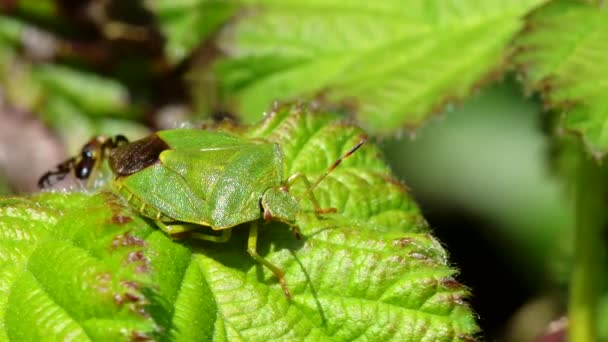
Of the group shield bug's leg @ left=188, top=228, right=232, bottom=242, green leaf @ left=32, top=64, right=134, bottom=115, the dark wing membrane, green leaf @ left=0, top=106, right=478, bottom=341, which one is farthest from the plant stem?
green leaf @ left=32, top=64, right=134, bottom=115

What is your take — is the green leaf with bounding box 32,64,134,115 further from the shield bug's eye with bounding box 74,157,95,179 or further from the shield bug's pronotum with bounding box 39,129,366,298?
the shield bug's pronotum with bounding box 39,129,366,298

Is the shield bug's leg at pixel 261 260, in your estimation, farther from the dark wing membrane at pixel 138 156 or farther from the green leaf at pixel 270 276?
the dark wing membrane at pixel 138 156

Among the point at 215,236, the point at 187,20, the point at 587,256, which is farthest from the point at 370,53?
the point at 215,236

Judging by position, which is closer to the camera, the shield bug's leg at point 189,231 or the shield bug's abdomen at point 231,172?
the shield bug's leg at point 189,231

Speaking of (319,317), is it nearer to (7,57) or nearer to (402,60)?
(402,60)

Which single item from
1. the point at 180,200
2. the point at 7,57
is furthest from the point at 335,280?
the point at 7,57

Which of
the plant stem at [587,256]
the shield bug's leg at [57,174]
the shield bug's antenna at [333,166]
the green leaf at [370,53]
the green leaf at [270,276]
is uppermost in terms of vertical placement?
the green leaf at [370,53]

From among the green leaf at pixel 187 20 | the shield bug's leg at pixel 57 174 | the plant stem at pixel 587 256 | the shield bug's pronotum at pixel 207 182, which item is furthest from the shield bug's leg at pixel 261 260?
the green leaf at pixel 187 20
